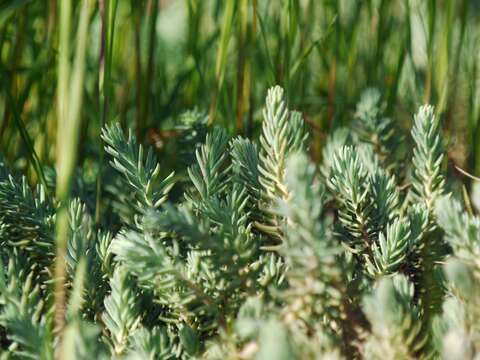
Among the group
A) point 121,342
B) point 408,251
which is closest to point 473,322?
point 408,251

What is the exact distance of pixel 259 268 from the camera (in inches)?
19.6

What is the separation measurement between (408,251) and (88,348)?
32 cm

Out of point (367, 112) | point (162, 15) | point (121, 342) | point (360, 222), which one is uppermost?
point (162, 15)

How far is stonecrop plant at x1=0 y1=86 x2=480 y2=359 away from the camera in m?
0.43

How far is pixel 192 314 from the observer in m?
0.51

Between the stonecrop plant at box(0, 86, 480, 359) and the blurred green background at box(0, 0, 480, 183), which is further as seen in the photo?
the blurred green background at box(0, 0, 480, 183)

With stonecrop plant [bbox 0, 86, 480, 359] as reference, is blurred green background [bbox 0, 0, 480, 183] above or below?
above

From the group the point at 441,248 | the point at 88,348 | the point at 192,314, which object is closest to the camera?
the point at 88,348

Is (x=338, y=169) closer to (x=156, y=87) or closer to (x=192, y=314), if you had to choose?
(x=192, y=314)

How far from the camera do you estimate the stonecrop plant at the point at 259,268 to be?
43 cm

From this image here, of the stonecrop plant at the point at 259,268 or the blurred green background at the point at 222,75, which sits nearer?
the stonecrop plant at the point at 259,268

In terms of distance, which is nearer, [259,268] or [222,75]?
[259,268]

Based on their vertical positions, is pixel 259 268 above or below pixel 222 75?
below

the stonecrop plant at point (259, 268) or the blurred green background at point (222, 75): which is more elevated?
the blurred green background at point (222, 75)
